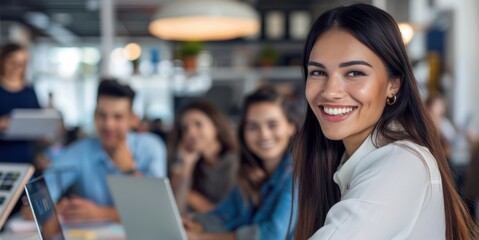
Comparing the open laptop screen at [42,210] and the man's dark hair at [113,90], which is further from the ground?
the man's dark hair at [113,90]

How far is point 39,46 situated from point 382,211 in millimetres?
12502

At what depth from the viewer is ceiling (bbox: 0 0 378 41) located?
859cm

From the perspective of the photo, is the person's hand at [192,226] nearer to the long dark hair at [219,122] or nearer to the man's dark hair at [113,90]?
the man's dark hair at [113,90]

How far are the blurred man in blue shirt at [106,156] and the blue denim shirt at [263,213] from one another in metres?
0.53

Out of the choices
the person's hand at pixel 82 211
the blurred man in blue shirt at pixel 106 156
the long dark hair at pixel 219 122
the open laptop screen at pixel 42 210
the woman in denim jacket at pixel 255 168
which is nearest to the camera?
the open laptop screen at pixel 42 210

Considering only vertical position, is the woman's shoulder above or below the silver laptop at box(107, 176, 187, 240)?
above

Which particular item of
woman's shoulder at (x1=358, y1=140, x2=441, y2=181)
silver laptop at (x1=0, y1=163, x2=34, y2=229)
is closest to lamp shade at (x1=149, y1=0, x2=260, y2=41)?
silver laptop at (x1=0, y1=163, x2=34, y2=229)

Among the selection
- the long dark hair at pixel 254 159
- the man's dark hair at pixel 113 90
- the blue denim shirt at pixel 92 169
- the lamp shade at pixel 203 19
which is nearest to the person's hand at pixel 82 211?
the blue denim shirt at pixel 92 169

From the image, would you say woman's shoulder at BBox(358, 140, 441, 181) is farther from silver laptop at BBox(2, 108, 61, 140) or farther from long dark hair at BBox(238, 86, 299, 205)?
silver laptop at BBox(2, 108, 61, 140)

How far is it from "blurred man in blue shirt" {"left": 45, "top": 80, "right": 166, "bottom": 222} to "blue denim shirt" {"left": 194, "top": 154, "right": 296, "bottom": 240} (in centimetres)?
53

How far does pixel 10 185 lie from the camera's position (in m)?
1.73

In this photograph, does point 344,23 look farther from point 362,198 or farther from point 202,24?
point 202,24

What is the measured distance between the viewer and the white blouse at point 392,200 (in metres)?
1.09

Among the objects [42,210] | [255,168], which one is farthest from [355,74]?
[255,168]
